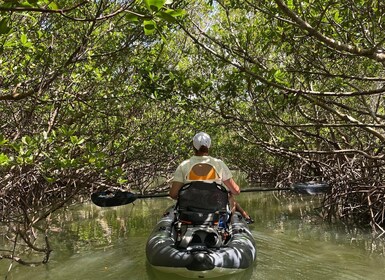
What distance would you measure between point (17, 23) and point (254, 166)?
12639mm

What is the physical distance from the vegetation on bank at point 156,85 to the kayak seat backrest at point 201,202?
76 cm

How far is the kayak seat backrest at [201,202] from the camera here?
4188 millimetres

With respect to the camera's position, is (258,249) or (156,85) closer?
(156,85)

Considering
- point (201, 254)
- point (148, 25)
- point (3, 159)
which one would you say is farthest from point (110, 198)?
point (148, 25)

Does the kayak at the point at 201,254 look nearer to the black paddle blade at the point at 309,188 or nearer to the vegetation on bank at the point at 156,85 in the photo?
the vegetation on bank at the point at 156,85

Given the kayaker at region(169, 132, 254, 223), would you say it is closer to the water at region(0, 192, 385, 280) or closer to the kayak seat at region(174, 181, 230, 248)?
the kayak seat at region(174, 181, 230, 248)

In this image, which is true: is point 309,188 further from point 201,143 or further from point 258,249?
point 201,143

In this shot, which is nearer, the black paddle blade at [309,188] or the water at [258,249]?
the water at [258,249]

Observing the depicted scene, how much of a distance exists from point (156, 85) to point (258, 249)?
2.58 meters

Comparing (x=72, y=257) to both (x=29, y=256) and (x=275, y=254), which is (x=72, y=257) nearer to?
(x=29, y=256)

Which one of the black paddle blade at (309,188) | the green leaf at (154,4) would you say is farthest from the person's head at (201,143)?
the green leaf at (154,4)

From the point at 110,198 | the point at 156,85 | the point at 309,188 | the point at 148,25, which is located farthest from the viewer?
the point at 309,188

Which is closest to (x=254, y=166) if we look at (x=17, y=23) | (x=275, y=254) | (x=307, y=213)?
(x=307, y=213)

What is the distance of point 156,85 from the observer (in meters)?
4.35
